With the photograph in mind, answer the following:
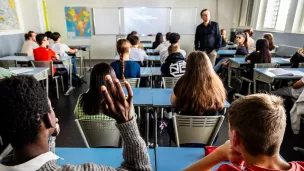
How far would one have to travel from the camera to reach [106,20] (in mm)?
8109

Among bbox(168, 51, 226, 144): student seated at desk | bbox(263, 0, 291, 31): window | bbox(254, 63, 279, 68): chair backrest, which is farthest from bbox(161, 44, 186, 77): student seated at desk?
bbox(263, 0, 291, 31): window

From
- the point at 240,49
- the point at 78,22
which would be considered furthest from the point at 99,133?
the point at 78,22

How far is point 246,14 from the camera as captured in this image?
761 centimetres

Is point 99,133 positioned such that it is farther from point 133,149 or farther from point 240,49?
point 240,49

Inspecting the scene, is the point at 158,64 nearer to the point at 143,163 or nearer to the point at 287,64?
the point at 287,64

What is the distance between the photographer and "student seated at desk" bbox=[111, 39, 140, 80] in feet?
9.32

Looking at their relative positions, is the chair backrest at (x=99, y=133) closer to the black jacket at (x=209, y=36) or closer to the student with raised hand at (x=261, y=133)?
the student with raised hand at (x=261, y=133)

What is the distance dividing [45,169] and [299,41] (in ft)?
20.6

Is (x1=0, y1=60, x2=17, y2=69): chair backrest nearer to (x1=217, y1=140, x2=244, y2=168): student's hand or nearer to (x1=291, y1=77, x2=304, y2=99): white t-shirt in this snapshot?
(x1=217, y1=140, x2=244, y2=168): student's hand

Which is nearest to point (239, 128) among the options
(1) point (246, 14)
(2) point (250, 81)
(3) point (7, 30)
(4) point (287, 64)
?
(2) point (250, 81)

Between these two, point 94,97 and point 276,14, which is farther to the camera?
point 276,14

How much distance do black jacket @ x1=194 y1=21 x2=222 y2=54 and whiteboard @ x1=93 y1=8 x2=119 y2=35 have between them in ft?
14.6

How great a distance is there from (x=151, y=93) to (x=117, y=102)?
1.76 metres

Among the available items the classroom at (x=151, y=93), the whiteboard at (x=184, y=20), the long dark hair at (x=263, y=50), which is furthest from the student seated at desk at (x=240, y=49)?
the whiteboard at (x=184, y=20)
